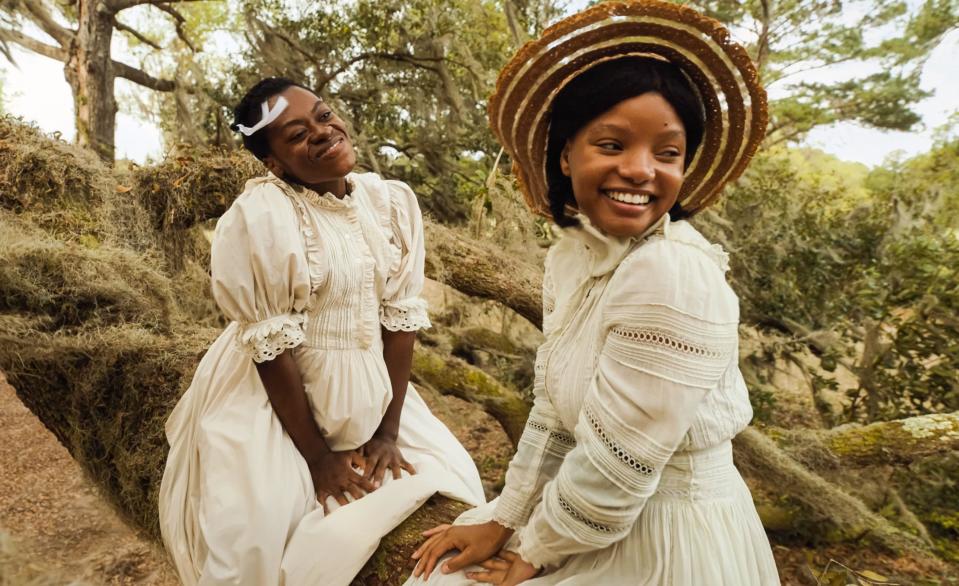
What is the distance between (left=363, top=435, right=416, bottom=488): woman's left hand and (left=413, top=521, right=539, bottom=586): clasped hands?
426 mm

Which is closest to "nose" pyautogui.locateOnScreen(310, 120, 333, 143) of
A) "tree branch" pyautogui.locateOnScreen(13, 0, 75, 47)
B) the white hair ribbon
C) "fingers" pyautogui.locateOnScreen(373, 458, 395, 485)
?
the white hair ribbon

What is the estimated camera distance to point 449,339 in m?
4.99

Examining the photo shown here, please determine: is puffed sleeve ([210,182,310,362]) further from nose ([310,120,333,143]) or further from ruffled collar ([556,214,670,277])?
ruffled collar ([556,214,670,277])

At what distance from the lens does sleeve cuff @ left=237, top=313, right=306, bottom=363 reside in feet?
5.48

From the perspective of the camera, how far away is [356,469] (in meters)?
1.85

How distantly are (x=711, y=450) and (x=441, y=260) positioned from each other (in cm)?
272

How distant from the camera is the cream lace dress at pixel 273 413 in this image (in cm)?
154

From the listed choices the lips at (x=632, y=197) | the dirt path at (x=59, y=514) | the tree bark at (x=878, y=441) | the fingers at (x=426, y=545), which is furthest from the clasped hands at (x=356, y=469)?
the tree bark at (x=878, y=441)

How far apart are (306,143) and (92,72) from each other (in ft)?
23.2

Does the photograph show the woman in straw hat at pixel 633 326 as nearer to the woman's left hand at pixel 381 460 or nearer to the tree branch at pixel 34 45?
the woman's left hand at pixel 381 460

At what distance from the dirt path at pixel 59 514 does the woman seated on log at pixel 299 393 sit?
6.67 ft

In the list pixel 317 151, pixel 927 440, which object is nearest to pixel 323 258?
pixel 317 151

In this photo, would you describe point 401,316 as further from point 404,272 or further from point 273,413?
point 273,413

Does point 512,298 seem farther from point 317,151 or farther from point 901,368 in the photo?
point 901,368
